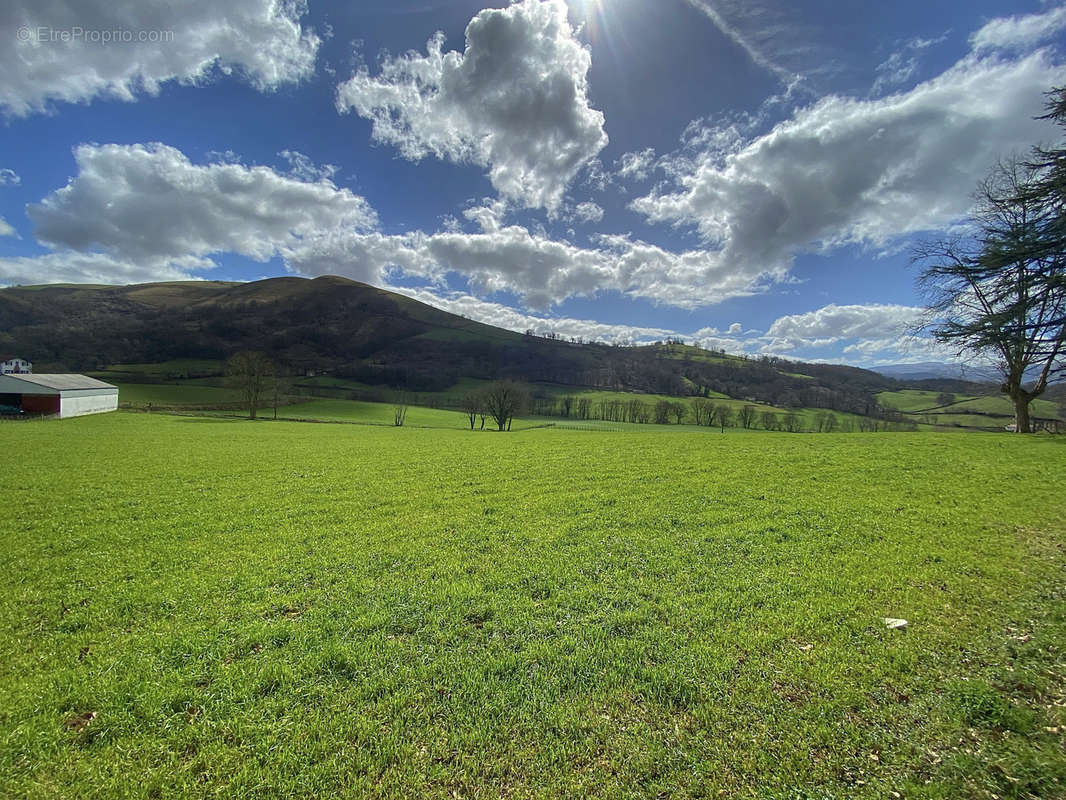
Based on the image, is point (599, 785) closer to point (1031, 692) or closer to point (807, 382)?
point (1031, 692)

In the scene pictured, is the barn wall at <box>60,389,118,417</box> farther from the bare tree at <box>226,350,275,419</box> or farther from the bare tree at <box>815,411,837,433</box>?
the bare tree at <box>815,411,837,433</box>

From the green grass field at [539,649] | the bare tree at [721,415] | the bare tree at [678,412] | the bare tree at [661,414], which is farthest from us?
the bare tree at [678,412]

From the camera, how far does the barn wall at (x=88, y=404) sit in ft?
153

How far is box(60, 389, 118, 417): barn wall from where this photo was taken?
46.8 m

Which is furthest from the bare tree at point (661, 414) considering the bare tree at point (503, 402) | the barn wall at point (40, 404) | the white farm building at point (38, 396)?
the barn wall at point (40, 404)

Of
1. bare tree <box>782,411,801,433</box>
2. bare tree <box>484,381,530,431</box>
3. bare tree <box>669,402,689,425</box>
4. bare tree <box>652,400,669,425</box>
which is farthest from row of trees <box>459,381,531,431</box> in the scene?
bare tree <box>782,411,801,433</box>

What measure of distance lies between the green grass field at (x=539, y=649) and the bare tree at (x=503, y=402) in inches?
2117

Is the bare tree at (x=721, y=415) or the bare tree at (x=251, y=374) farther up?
the bare tree at (x=251, y=374)

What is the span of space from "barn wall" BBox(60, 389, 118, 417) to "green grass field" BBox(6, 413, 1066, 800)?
2064 inches

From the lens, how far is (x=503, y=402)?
66.2 meters

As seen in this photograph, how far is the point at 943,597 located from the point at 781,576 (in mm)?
2241

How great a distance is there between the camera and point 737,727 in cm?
406

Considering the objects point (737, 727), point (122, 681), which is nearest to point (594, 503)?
point (737, 727)

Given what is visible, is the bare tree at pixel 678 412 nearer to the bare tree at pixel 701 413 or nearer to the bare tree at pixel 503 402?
the bare tree at pixel 701 413
